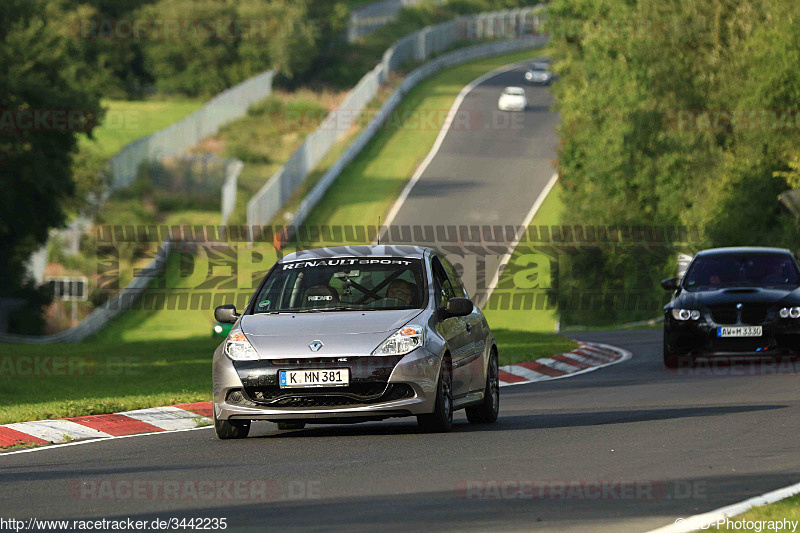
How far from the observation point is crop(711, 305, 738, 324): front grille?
20844 mm

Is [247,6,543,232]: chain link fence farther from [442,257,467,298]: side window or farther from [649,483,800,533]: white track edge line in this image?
[649,483,800,533]: white track edge line

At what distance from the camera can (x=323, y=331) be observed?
40.1 ft

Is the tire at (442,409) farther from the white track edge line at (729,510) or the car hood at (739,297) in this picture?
the car hood at (739,297)

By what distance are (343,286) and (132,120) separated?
70662mm

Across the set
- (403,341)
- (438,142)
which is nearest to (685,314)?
(403,341)

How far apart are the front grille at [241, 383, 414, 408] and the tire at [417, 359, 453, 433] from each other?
1.15ft

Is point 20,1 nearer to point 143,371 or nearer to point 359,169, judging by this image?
point 359,169

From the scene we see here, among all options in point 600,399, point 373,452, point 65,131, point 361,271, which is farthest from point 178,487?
point 65,131

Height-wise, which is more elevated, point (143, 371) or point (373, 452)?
point (373, 452)

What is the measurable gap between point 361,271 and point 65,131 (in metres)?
34.5

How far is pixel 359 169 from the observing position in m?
66.6

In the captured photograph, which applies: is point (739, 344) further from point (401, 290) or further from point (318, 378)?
point (318, 378)

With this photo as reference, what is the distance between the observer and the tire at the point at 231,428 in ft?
41.0

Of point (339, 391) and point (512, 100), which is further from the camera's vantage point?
point (512, 100)
